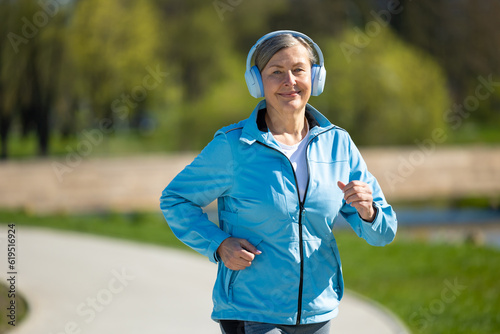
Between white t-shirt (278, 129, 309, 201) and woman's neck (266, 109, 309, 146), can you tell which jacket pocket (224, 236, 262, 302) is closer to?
white t-shirt (278, 129, 309, 201)

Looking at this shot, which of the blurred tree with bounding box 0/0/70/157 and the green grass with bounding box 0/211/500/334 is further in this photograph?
the blurred tree with bounding box 0/0/70/157

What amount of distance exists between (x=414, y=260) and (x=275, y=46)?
768cm

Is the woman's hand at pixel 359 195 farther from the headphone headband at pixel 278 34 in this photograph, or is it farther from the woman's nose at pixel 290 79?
the headphone headband at pixel 278 34

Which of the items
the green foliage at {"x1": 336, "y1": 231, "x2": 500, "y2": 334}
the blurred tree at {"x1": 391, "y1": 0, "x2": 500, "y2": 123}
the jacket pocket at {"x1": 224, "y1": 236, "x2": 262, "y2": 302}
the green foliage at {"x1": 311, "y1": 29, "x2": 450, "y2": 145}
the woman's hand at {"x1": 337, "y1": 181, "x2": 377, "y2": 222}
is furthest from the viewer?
the blurred tree at {"x1": 391, "y1": 0, "x2": 500, "y2": 123}

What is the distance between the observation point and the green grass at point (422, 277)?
21.9 ft

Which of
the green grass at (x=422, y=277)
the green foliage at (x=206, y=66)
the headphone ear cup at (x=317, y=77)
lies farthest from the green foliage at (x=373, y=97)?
the headphone ear cup at (x=317, y=77)

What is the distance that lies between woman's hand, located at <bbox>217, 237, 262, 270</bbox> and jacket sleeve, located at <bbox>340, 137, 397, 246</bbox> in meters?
0.43

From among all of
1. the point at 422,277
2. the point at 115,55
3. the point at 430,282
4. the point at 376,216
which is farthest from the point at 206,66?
the point at 376,216

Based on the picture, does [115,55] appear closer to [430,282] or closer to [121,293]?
[121,293]

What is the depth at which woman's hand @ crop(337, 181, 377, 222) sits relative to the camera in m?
2.37

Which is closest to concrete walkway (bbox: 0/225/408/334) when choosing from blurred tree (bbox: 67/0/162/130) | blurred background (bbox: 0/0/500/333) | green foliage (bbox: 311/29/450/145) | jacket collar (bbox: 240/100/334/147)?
jacket collar (bbox: 240/100/334/147)

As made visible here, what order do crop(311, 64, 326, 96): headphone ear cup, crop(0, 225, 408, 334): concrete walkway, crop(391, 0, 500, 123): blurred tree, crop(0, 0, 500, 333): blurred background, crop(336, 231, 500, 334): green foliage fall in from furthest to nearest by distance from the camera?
crop(391, 0, 500, 123): blurred tree, crop(0, 0, 500, 333): blurred background, crop(336, 231, 500, 334): green foliage, crop(0, 225, 408, 334): concrete walkway, crop(311, 64, 326, 96): headphone ear cup

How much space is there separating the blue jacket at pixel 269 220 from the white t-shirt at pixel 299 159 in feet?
0.09

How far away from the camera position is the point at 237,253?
2400 millimetres
